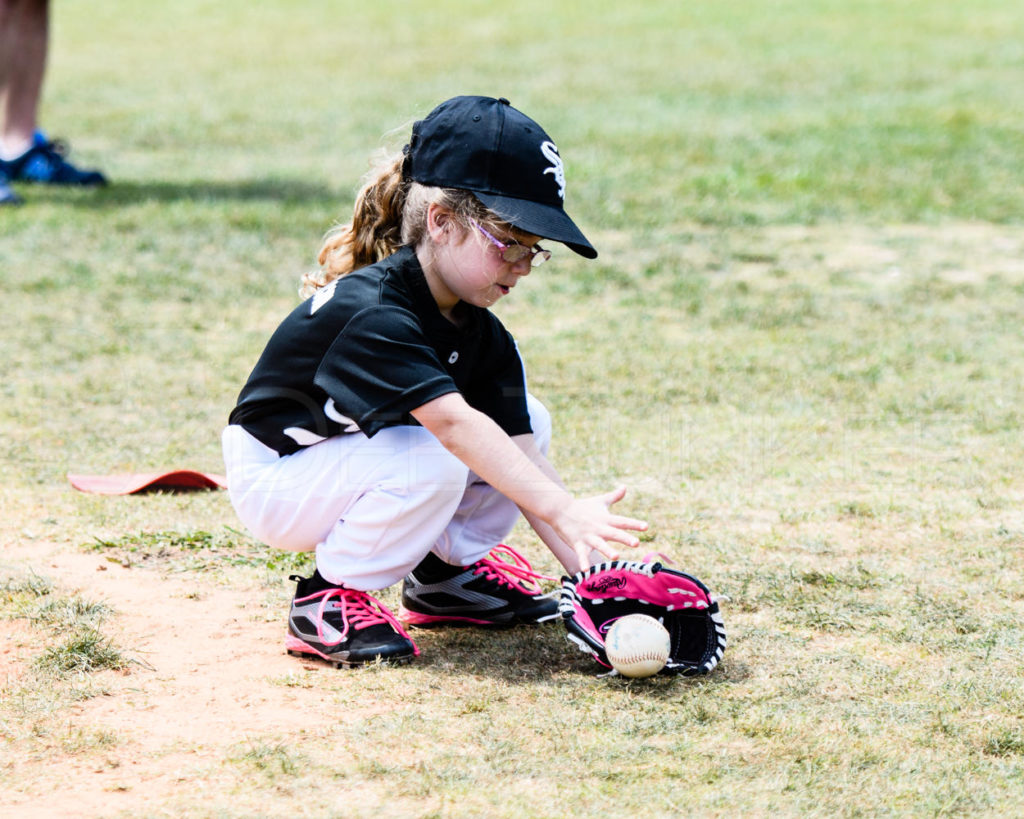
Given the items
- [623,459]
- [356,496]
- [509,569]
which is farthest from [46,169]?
[356,496]

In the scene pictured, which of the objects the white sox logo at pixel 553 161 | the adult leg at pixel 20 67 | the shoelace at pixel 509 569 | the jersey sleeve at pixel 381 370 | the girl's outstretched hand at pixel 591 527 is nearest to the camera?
the girl's outstretched hand at pixel 591 527

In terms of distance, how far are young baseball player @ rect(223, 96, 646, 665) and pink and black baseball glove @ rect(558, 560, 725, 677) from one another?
0.39ft

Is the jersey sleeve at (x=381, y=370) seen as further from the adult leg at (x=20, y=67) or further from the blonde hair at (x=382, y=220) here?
the adult leg at (x=20, y=67)

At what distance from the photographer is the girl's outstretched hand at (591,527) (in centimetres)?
273

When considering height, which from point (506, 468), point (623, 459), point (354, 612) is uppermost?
point (506, 468)

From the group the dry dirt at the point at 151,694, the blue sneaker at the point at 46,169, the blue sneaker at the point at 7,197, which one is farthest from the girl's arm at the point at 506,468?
the blue sneaker at the point at 46,169

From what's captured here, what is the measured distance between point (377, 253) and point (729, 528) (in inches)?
53.7

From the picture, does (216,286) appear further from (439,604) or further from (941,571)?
(941,571)

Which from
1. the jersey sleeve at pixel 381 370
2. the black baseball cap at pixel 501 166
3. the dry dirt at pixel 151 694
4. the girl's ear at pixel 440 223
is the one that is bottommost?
the dry dirt at pixel 151 694

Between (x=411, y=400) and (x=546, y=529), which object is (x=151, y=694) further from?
(x=546, y=529)

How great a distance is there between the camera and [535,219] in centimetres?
289

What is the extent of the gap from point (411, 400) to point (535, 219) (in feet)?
1.51

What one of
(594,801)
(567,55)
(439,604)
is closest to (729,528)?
(439,604)

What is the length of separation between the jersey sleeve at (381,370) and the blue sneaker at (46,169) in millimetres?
6264
